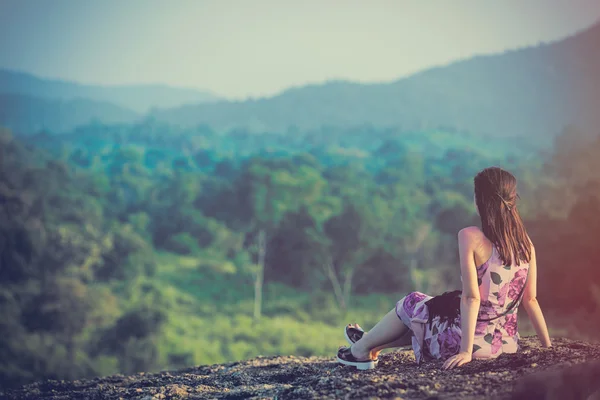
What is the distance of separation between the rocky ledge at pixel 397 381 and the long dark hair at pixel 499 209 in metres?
0.61

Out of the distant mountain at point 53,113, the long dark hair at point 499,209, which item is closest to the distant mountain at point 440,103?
the distant mountain at point 53,113

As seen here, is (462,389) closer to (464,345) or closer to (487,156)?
(464,345)

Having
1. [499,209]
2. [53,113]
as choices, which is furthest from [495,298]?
[53,113]

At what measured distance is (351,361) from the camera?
147 inches

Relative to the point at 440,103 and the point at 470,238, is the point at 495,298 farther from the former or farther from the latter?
the point at 440,103

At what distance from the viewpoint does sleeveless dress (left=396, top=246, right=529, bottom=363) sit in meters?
3.33

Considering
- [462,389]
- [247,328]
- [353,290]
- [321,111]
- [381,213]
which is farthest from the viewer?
[321,111]

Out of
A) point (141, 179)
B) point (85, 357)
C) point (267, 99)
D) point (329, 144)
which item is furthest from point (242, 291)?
point (267, 99)

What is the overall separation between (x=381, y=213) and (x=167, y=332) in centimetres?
1289

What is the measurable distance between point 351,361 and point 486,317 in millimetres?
868

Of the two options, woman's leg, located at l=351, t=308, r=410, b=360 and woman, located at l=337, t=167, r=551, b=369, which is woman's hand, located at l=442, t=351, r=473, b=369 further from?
woman's leg, located at l=351, t=308, r=410, b=360

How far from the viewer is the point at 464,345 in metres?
3.22

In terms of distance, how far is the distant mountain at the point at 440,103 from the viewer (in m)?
48.8

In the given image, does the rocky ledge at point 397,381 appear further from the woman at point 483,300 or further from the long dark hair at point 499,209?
the long dark hair at point 499,209
